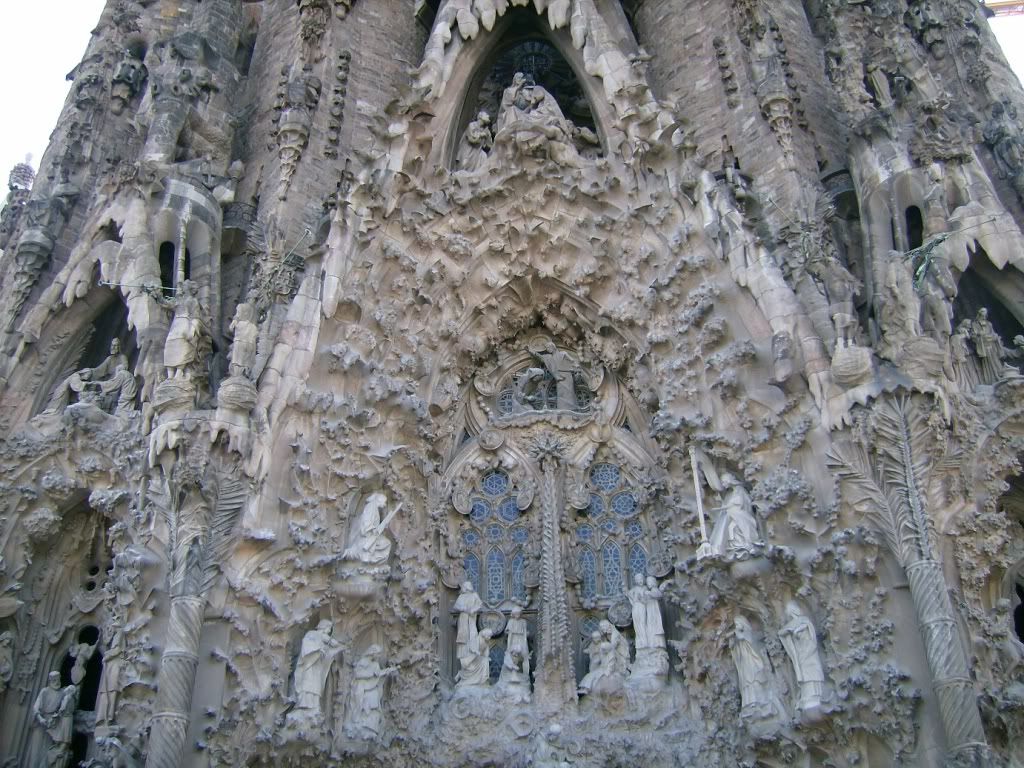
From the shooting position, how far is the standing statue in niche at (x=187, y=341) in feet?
28.6

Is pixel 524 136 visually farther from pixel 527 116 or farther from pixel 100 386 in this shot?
pixel 100 386

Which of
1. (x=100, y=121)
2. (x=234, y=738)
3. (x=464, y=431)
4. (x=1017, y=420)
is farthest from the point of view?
(x=100, y=121)

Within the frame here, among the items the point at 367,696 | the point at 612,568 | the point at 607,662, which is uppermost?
the point at 612,568

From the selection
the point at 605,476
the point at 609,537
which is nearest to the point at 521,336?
the point at 605,476

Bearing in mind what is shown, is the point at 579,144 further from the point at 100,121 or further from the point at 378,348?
the point at 100,121

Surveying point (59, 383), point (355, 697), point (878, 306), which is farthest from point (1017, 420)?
point (59, 383)

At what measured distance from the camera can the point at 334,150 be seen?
11766 millimetres

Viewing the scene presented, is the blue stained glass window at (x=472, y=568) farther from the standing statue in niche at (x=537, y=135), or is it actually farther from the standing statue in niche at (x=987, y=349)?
the standing statue in niche at (x=987, y=349)

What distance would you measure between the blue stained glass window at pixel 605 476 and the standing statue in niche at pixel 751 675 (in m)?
2.11

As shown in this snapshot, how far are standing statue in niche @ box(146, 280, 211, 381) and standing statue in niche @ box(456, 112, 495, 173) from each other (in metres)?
3.22

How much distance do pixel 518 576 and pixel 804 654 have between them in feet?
9.30

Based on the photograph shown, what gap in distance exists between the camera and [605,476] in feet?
33.3

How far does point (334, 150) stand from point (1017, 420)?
7295 millimetres

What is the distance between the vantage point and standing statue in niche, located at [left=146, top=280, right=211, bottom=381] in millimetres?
8703
